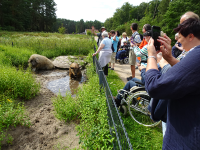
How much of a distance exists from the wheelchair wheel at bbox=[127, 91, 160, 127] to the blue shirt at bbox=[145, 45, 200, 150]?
1.82 meters

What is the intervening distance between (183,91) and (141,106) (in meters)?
2.46

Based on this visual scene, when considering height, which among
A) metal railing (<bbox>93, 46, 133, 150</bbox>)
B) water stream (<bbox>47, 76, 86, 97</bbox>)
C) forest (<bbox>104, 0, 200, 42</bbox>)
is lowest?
water stream (<bbox>47, 76, 86, 97</bbox>)

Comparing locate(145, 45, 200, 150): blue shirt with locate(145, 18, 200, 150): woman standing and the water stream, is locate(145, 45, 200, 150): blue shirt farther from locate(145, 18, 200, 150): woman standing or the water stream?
the water stream

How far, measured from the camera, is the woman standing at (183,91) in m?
0.80

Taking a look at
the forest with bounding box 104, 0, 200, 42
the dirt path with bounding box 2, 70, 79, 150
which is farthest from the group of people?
the forest with bounding box 104, 0, 200, 42

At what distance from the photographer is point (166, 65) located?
5.16ft

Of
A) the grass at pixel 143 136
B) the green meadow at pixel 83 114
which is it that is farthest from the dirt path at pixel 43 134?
the grass at pixel 143 136

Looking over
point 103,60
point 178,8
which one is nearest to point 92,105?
point 103,60

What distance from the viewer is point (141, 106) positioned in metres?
3.13

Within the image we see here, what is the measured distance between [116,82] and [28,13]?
169 ft

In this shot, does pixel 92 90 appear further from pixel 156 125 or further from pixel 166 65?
pixel 166 65

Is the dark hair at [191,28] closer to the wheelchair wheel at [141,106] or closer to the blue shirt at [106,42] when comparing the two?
the wheelchair wheel at [141,106]

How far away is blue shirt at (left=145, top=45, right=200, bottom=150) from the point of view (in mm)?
797

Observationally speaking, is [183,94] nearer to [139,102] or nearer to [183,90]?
[183,90]
